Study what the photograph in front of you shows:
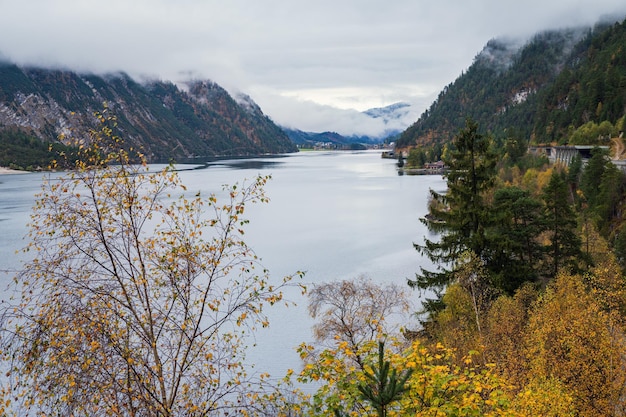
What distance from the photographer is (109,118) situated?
9.34 meters

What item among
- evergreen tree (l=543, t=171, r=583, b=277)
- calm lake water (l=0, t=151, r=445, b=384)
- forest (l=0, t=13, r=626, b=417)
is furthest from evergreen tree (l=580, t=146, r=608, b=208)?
evergreen tree (l=543, t=171, r=583, b=277)

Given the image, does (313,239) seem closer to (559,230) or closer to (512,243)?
(559,230)

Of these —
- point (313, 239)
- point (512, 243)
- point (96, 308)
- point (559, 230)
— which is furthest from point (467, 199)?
point (313, 239)

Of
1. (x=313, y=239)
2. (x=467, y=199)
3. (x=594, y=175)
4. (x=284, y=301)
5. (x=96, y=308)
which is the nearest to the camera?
(x=96, y=308)

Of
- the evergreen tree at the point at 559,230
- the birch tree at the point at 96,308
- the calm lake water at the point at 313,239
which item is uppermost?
the birch tree at the point at 96,308

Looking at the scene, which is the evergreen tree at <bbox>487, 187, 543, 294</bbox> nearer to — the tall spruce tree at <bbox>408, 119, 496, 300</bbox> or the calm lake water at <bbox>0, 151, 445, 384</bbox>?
the tall spruce tree at <bbox>408, 119, 496, 300</bbox>

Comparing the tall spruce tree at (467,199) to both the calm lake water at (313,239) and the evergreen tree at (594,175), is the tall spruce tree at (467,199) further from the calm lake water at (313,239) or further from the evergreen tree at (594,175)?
the evergreen tree at (594,175)

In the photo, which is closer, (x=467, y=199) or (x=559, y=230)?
(x=467, y=199)

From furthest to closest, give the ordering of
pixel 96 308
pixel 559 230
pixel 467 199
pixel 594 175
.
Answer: pixel 594 175 < pixel 559 230 < pixel 467 199 < pixel 96 308

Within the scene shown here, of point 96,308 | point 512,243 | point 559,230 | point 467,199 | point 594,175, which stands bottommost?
point 559,230

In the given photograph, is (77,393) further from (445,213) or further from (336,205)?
(336,205)

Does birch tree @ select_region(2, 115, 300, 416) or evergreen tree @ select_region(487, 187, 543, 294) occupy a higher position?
birch tree @ select_region(2, 115, 300, 416)

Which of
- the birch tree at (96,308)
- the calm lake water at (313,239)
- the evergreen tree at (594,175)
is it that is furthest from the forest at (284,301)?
the evergreen tree at (594,175)

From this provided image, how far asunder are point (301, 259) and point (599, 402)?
4102 cm
